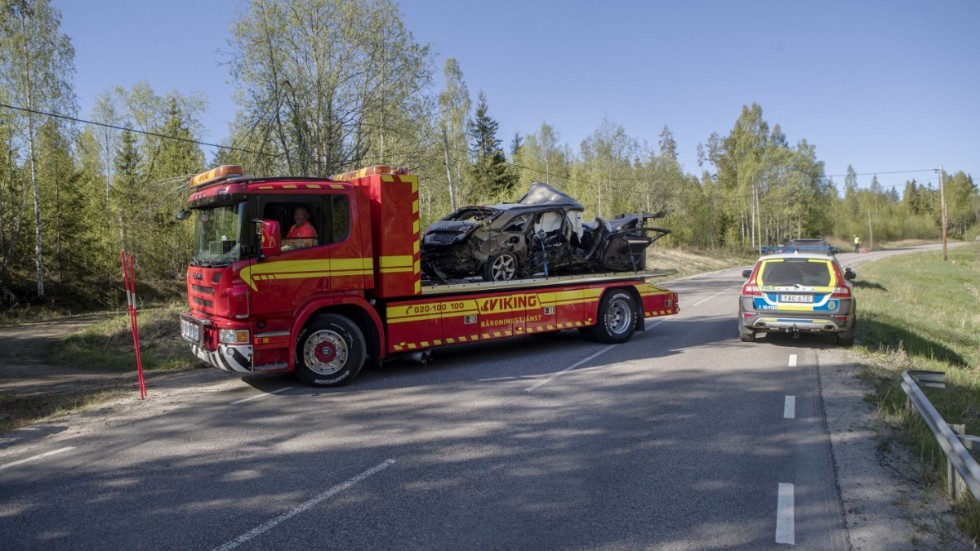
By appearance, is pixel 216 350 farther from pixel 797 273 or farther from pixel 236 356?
pixel 797 273

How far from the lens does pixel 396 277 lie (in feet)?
29.5

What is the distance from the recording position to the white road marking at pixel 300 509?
12.8ft

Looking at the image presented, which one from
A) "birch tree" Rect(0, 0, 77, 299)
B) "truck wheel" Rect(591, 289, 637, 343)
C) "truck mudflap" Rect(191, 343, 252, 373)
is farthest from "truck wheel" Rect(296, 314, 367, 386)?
"birch tree" Rect(0, 0, 77, 299)

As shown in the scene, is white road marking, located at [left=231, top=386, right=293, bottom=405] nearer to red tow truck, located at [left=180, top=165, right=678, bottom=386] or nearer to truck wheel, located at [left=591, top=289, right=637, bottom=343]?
red tow truck, located at [left=180, top=165, right=678, bottom=386]

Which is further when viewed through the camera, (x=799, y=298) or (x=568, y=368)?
(x=799, y=298)

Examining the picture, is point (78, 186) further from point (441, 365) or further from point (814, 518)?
point (814, 518)

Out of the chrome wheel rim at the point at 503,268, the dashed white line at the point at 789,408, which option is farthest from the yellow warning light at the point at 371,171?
the dashed white line at the point at 789,408

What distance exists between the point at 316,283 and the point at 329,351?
96 cm

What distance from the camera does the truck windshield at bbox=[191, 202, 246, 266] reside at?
7.87 m

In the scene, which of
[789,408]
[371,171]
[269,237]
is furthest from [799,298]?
[269,237]

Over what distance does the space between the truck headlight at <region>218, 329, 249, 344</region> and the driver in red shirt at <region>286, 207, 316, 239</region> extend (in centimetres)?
141

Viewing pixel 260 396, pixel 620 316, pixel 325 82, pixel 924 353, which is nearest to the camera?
pixel 260 396

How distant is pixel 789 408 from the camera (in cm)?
699

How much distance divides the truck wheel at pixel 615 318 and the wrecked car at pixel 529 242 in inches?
25.1
